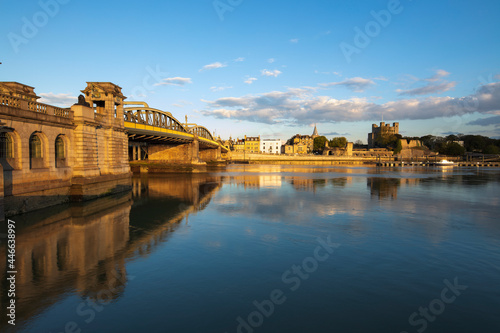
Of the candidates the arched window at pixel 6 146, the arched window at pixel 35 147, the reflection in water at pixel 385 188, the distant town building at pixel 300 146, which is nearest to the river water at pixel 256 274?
the arched window at pixel 6 146

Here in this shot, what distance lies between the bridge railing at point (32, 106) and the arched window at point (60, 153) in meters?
2.06

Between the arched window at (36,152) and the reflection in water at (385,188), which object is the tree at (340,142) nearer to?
the reflection in water at (385,188)

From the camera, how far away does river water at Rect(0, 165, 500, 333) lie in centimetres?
706

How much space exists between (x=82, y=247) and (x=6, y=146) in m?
10.6

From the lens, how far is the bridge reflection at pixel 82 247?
841 cm

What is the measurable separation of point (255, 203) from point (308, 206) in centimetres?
454


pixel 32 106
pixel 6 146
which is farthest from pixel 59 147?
pixel 6 146

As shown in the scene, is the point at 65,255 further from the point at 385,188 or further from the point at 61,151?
the point at 385,188

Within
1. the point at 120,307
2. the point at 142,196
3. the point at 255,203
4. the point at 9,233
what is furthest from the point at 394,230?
the point at 142,196

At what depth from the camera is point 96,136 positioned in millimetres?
27625

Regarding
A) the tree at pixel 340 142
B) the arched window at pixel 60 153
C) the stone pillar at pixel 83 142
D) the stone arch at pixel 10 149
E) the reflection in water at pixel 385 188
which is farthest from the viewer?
the tree at pixel 340 142

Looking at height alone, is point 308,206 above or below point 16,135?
below

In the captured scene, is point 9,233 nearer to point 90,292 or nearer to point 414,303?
point 90,292

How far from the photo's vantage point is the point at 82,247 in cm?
1276
